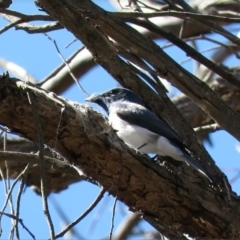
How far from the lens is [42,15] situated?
3.30 metres

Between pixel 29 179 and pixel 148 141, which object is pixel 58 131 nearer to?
pixel 148 141

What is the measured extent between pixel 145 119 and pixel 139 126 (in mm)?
164

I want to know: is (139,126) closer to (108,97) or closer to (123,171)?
(108,97)

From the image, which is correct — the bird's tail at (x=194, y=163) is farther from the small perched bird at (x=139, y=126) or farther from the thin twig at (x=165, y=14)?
the thin twig at (x=165, y=14)

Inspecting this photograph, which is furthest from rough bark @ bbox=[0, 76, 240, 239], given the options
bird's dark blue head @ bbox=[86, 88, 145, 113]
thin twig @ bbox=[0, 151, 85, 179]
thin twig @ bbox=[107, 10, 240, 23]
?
bird's dark blue head @ bbox=[86, 88, 145, 113]

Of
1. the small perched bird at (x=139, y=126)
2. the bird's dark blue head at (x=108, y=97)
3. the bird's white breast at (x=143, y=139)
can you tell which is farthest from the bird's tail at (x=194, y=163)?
the bird's dark blue head at (x=108, y=97)

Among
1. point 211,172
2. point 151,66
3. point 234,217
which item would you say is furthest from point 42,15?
point 234,217

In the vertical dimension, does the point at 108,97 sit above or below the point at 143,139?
above

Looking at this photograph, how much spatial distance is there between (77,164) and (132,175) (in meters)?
0.27

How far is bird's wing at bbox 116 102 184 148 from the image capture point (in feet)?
11.8

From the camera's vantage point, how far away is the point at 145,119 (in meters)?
3.88

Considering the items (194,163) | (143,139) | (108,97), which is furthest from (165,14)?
(108,97)

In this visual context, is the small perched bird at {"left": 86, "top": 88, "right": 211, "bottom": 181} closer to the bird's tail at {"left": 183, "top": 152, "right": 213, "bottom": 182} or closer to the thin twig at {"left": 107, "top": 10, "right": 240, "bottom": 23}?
the bird's tail at {"left": 183, "top": 152, "right": 213, "bottom": 182}

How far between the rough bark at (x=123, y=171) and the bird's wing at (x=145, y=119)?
0.43 meters
